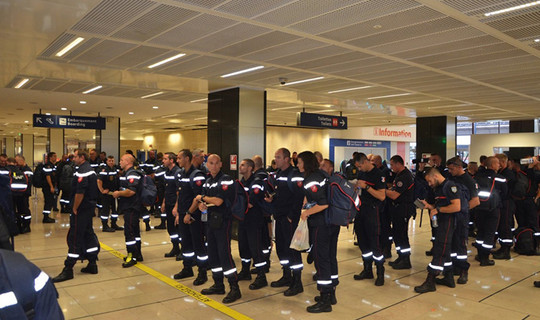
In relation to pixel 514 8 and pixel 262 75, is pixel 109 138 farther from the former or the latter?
pixel 514 8

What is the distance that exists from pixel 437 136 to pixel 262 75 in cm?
1074

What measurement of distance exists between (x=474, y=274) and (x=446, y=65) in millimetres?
3618

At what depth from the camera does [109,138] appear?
18.6m

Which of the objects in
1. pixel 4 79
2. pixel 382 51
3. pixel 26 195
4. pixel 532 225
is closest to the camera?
pixel 382 51

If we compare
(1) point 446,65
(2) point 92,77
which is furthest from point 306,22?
(2) point 92,77

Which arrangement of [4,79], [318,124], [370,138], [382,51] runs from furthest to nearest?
[370,138], [318,124], [4,79], [382,51]

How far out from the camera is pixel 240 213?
555 cm

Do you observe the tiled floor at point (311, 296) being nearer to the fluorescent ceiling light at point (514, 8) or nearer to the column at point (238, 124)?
the column at point (238, 124)

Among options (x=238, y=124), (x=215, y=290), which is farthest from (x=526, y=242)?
(x=238, y=124)

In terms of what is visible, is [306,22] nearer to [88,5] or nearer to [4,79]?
[88,5]

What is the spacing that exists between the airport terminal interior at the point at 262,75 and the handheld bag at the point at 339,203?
1.11 metres

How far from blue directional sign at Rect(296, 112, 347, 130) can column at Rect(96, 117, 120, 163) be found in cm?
969

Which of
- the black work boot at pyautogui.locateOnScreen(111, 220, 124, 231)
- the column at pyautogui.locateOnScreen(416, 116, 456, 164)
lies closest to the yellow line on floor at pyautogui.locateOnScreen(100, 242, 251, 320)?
the black work boot at pyautogui.locateOnScreen(111, 220, 124, 231)

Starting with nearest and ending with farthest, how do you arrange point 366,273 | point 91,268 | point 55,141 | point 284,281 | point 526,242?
point 284,281 < point 366,273 < point 91,268 < point 526,242 < point 55,141
